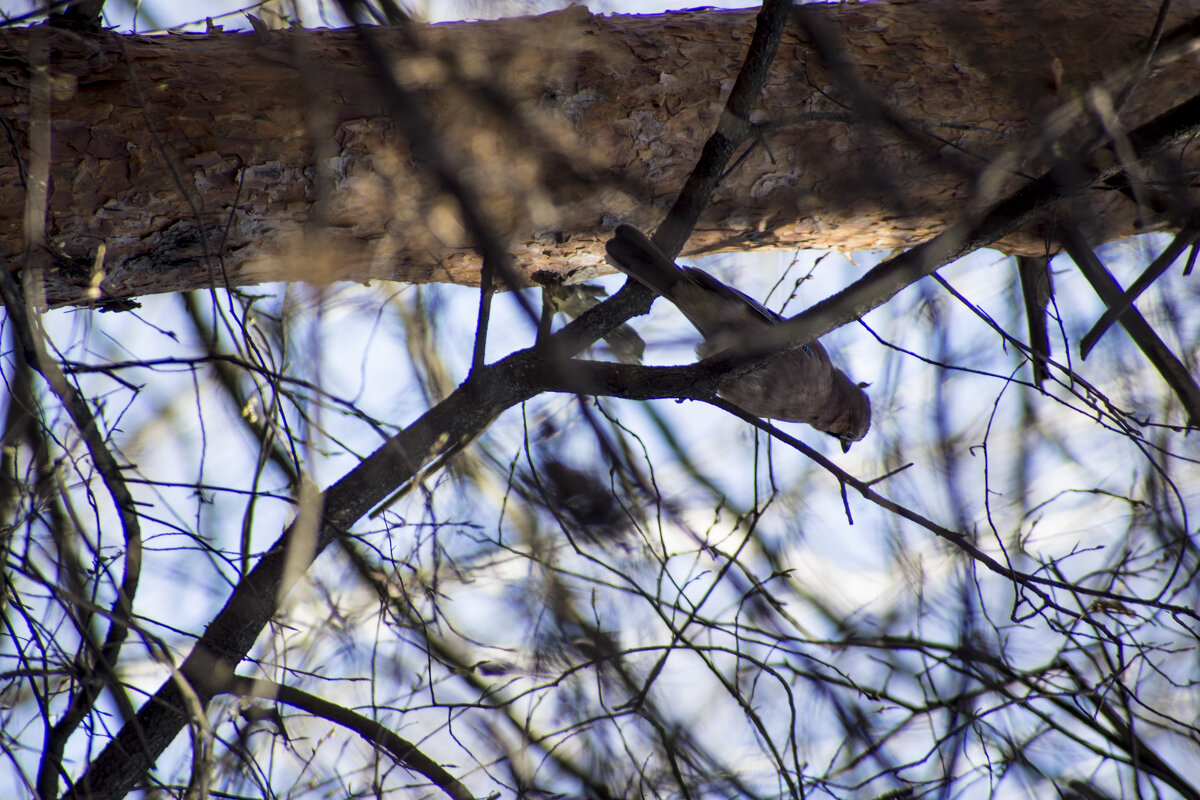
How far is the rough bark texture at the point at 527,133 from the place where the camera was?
237 centimetres

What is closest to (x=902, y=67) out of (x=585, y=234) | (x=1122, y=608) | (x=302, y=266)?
(x=585, y=234)

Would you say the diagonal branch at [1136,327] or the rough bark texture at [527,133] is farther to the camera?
the diagonal branch at [1136,327]

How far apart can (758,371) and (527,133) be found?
3.74ft

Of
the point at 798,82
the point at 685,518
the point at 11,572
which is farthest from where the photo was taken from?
the point at 685,518

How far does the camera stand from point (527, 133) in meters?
2.67

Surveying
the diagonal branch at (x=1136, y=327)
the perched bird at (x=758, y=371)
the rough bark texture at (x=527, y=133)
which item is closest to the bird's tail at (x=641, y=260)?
the perched bird at (x=758, y=371)

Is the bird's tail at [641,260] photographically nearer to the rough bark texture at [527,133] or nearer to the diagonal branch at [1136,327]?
the rough bark texture at [527,133]

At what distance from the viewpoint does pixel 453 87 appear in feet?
8.58

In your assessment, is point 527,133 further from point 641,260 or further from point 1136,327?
point 1136,327

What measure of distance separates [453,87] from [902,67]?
1.51 meters

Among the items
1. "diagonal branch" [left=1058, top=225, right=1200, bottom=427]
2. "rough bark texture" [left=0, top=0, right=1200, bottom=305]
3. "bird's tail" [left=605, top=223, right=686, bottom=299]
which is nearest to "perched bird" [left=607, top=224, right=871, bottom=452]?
"bird's tail" [left=605, top=223, right=686, bottom=299]

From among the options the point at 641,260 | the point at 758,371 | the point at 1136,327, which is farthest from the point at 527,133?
the point at 1136,327

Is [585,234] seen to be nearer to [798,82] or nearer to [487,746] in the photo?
[798,82]

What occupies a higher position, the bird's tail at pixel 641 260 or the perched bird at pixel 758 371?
the perched bird at pixel 758 371
